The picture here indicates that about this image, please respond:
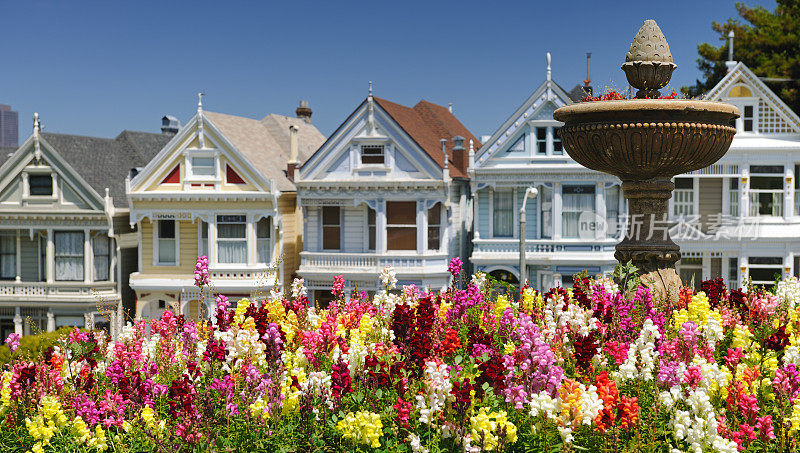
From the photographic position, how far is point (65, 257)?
98.2 ft

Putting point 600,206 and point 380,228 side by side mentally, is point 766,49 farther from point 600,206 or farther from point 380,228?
point 380,228

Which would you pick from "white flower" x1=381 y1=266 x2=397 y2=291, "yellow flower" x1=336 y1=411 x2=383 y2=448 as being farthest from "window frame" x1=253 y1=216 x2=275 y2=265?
"yellow flower" x1=336 y1=411 x2=383 y2=448

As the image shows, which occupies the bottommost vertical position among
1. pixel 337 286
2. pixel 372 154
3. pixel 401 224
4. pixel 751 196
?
pixel 337 286

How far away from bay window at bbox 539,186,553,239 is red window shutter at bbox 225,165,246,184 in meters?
11.0

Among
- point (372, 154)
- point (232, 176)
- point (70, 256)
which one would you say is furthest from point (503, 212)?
point (70, 256)

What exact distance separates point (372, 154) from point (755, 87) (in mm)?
13790

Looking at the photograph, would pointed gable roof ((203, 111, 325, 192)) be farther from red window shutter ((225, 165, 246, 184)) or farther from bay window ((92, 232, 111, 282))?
bay window ((92, 232, 111, 282))

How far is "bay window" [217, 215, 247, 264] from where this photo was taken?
28922mm

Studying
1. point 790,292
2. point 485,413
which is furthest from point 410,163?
point 485,413

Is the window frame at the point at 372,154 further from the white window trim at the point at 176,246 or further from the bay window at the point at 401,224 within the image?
the white window trim at the point at 176,246

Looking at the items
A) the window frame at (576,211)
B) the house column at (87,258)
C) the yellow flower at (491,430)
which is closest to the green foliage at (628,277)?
the yellow flower at (491,430)

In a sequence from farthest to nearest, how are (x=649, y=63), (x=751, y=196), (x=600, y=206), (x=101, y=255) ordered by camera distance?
(x=101, y=255)
(x=751, y=196)
(x=600, y=206)
(x=649, y=63)

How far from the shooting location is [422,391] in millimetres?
6285

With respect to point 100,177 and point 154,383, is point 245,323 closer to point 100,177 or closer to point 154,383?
point 154,383
